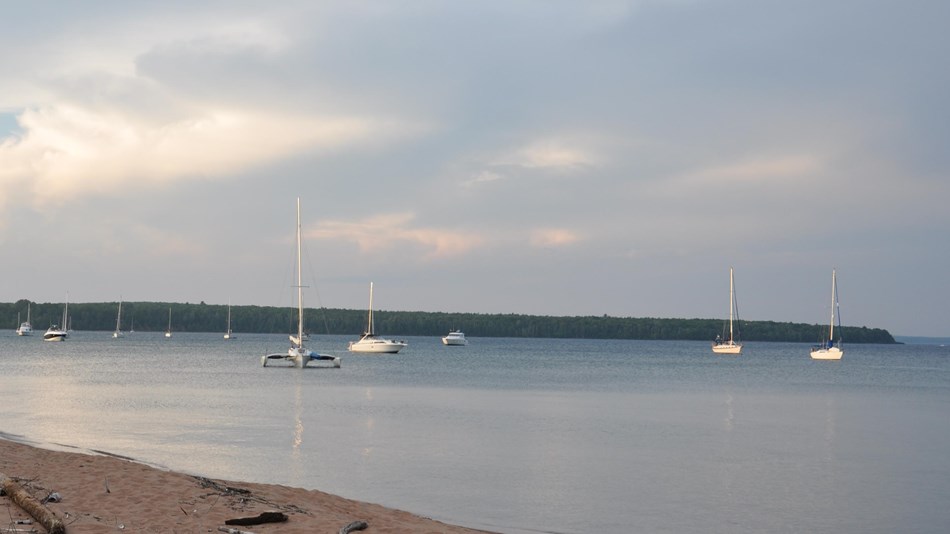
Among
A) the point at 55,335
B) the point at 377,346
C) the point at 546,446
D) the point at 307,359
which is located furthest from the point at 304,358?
the point at 55,335

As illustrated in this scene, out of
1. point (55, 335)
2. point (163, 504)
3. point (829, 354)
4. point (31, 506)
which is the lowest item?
point (163, 504)

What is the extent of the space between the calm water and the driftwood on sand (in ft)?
26.4

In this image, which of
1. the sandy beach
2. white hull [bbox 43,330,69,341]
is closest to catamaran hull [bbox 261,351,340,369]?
the sandy beach

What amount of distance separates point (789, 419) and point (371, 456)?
26.3 meters

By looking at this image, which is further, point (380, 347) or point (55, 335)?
point (55, 335)

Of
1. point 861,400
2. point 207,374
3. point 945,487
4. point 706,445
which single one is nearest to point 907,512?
point 945,487

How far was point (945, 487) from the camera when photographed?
85.4 ft

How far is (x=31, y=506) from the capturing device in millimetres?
14812

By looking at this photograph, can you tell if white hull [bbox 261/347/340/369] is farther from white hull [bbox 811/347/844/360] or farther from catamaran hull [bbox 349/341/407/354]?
white hull [bbox 811/347/844/360]

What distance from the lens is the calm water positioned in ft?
71.6

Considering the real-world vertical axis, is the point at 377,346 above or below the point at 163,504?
above

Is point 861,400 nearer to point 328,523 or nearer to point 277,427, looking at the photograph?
point 277,427

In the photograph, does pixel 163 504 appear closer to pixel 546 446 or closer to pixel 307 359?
pixel 546 446

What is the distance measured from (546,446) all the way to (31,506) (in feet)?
66.8
